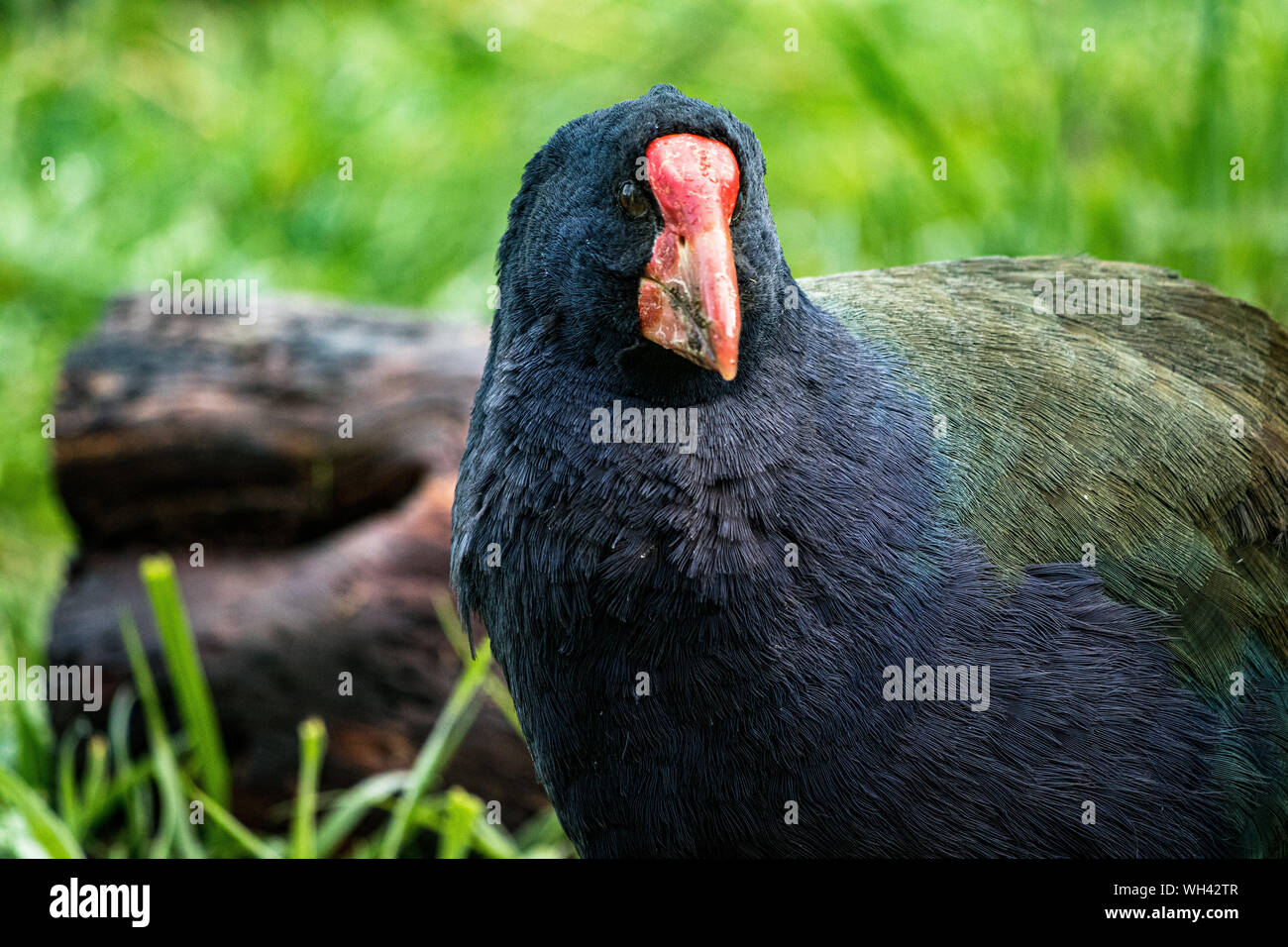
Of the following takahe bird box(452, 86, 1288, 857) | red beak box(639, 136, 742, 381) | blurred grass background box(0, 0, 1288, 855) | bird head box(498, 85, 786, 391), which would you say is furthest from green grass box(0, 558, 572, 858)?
red beak box(639, 136, 742, 381)

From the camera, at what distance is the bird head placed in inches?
82.0

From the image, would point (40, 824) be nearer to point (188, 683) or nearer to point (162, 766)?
point (162, 766)

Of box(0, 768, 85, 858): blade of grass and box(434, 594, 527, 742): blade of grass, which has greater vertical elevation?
box(434, 594, 527, 742): blade of grass

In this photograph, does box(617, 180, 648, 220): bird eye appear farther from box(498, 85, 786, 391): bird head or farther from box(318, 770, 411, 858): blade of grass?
box(318, 770, 411, 858): blade of grass

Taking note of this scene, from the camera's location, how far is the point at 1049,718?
227cm

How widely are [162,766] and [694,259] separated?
7.32ft

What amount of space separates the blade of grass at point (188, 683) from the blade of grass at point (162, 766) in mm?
71

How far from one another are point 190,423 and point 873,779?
107 inches

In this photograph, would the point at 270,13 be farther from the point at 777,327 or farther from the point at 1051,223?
the point at 777,327

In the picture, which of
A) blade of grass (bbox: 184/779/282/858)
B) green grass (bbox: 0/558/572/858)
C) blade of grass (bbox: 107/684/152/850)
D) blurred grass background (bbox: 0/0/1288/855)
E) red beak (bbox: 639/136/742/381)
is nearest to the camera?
red beak (bbox: 639/136/742/381)

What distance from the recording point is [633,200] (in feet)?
7.17

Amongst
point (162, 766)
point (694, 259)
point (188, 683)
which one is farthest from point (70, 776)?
point (694, 259)

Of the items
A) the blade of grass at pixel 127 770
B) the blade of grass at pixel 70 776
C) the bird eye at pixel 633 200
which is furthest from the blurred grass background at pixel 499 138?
the bird eye at pixel 633 200
